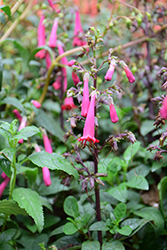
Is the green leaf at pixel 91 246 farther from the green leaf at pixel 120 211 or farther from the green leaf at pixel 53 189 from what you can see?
the green leaf at pixel 53 189

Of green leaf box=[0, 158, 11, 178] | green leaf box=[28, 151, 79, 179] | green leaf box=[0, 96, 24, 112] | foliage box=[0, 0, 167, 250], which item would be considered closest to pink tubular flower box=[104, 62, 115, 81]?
foliage box=[0, 0, 167, 250]

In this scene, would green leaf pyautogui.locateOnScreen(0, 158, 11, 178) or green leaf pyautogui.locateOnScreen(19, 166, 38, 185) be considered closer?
green leaf pyautogui.locateOnScreen(0, 158, 11, 178)

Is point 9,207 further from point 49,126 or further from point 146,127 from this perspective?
point 146,127

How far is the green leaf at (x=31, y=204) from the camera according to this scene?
64cm

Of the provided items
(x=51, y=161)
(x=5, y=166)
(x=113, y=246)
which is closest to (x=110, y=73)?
(x=51, y=161)

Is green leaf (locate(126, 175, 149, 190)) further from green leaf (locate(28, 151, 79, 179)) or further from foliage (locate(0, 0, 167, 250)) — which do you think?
green leaf (locate(28, 151, 79, 179))

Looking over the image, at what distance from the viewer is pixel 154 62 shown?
4.17ft

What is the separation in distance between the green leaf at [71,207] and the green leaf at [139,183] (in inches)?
7.8

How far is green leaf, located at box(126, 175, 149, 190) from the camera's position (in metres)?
0.81

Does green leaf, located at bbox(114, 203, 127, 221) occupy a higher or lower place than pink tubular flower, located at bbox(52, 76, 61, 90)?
lower

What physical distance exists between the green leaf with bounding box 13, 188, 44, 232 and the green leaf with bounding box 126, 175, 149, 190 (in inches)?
13.1

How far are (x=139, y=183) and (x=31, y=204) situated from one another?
0.38 m

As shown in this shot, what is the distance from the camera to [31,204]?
0.67 meters

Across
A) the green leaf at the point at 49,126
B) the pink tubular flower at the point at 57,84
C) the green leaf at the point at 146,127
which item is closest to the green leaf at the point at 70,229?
the green leaf at the point at 49,126
